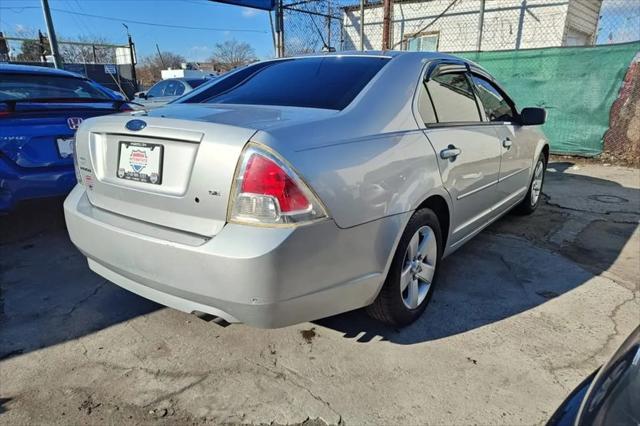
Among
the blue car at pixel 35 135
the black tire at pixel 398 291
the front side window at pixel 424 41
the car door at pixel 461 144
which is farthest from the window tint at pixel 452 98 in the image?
the front side window at pixel 424 41

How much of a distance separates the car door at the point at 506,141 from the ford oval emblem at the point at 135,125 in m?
2.52

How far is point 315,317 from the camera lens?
2.05 m

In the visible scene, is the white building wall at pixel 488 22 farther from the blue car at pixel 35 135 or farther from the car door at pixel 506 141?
the blue car at pixel 35 135

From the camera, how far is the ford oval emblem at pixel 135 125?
81.0 inches

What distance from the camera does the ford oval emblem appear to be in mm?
2057

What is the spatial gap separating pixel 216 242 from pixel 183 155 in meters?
0.42

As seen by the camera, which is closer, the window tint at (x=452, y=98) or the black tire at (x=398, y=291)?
the black tire at (x=398, y=291)

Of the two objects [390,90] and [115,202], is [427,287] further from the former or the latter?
[115,202]

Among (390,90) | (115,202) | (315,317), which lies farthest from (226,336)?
(390,90)

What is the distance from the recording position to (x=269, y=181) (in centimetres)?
175

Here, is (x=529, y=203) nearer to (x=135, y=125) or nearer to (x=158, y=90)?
(x=135, y=125)

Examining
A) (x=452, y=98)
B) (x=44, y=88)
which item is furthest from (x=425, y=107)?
(x=44, y=88)

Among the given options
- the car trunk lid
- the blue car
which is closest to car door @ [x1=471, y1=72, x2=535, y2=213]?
the car trunk lid

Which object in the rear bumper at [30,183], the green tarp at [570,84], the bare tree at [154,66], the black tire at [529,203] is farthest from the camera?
the bare tree at [154,66]
